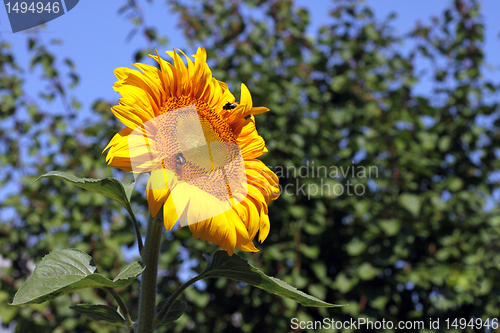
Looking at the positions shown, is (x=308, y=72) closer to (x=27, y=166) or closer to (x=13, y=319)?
(x=27, y=166)

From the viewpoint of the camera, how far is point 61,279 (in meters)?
0.57

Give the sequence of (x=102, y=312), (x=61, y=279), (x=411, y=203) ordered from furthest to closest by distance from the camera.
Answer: (x=411, y=203)
(x=102, y=312)
(x=61, y=279)

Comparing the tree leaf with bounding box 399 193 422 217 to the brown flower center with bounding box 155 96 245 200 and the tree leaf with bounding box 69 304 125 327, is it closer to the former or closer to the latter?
the brown flower center with bounding box 155 96 245 200

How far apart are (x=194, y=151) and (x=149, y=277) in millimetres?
229

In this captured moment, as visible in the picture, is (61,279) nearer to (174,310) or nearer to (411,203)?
(174,310)

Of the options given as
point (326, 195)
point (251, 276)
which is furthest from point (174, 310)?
point (326, 195)

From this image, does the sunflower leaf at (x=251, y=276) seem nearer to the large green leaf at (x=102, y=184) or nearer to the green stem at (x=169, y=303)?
the green stem at (x=169, y=303)

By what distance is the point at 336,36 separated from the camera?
8.20ft

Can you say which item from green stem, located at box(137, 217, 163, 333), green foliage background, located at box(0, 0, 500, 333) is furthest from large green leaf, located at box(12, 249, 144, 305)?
green foliage background, located at box(0, 0, 500, 333)

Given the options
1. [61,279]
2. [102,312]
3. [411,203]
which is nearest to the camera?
[61,279]

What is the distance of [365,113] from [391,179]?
0.41 m
